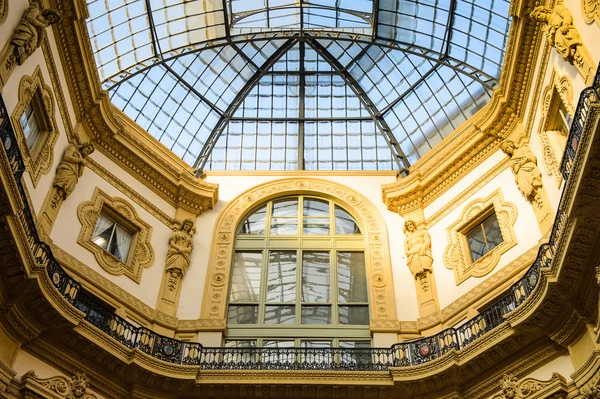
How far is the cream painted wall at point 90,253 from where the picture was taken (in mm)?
15352

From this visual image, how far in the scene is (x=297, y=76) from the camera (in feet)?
84.5

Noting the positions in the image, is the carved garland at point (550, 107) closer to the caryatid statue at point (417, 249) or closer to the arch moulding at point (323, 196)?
the caryatid statue at point (417, 249)

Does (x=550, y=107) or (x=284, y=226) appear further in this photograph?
(x=284, y=226)

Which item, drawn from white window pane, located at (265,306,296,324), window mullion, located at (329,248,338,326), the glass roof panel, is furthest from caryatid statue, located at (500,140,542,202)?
white window pane, located at (265,306,296,324)

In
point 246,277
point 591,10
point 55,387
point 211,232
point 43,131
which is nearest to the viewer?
point 591,10

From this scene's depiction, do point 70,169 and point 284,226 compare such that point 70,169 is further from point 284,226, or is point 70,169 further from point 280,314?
point 284,226

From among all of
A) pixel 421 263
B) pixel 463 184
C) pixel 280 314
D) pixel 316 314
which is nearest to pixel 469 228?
pixel 463 184

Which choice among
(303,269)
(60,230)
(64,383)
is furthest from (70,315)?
(303,269)

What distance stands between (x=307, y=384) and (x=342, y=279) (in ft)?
16.8

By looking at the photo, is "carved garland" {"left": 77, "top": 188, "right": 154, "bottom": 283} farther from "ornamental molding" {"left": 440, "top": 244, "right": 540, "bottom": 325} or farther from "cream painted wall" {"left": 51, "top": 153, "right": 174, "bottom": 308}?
"ornamental molding" {"left": 440, "top": 244, "right": 540, "bottom": 325}

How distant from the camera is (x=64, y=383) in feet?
40.8

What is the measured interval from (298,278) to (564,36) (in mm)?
10436

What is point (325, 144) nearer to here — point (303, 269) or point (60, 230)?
point (303, 269)

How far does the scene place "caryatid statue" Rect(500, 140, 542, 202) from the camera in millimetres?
15508
